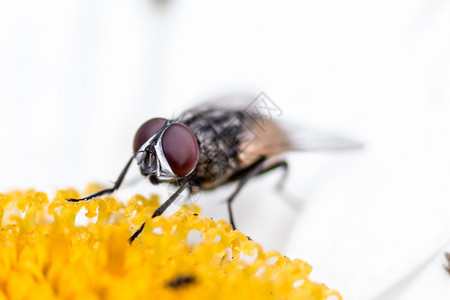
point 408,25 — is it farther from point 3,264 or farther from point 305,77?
point 3,264

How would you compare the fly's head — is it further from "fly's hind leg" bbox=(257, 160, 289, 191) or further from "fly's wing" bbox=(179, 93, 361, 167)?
"fly's hind leg" bbox=(257, 160, 289, 191)

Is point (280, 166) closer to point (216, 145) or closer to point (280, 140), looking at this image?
point (280, 140)

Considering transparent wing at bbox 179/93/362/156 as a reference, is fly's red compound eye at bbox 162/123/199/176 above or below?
above

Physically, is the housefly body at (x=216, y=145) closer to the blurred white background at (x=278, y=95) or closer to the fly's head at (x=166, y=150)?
the fly's head at (x=166, y=150)

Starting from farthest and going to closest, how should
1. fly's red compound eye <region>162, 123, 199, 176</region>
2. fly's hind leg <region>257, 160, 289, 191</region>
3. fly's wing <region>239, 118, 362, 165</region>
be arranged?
fly's hind leg <region>257, 160, 289, 191</region> → fly's wing <region>239, 118, 362, 165</region> → fly's red compound eye <region>162, 123, 199, 176</region>

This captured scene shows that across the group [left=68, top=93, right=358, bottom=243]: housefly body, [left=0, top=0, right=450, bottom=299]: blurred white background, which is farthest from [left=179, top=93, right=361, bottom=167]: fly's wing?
[left=0, top=0, right=450, bottom=299]: blurred white background
